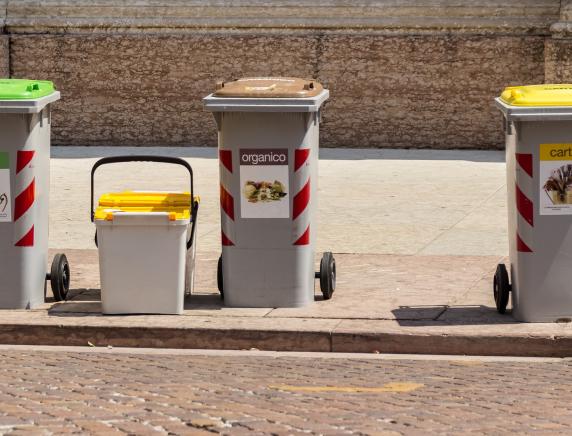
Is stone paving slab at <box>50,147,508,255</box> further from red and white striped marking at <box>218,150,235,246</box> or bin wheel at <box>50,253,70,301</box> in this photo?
red and white striped marking at <box>218,150,235,246</box>

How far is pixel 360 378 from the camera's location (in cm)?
727

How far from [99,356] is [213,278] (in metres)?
2.07

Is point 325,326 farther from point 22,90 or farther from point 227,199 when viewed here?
point 22,90

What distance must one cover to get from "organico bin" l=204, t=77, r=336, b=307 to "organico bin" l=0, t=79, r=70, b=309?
1.05 meters

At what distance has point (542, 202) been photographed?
27.3 feet

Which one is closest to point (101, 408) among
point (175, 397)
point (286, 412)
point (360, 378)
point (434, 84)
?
point (175, 397)

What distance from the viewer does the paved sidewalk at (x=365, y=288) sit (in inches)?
322

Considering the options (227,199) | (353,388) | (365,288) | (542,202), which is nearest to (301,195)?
(227,199)

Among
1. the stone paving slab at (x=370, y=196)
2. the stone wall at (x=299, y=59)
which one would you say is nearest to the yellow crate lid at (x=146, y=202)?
the stone paving slab at (x=370, y=196)

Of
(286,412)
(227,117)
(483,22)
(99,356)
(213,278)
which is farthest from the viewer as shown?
(483,22)

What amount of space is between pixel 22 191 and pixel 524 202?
2.93m

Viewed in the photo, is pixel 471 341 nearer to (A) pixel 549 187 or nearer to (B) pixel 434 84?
(A) pixel 549 187

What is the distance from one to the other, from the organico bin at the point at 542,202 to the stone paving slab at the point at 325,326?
0.17 m

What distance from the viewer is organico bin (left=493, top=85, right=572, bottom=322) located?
327 inches
